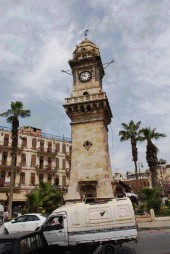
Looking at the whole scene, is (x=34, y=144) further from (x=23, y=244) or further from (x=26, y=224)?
(x=23, y=244)

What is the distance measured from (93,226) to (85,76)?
25204mm

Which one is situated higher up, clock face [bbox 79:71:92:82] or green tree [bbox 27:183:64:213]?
clock face [bbox 79:71:92:82]

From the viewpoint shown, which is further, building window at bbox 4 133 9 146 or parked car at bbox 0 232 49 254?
building window at bbox 4 133 9 146

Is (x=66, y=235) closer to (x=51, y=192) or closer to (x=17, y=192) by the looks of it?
(x=51, y=192)

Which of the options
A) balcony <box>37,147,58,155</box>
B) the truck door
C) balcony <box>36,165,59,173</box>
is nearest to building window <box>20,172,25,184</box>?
balcony <box>36,165,59,173</box>

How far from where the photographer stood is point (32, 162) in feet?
165

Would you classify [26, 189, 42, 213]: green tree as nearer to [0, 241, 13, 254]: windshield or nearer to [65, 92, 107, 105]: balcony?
[65, 92, 107, 105]: balcony

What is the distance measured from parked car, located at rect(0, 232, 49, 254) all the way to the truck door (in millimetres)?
3361

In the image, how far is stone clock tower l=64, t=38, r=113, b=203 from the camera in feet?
88.5

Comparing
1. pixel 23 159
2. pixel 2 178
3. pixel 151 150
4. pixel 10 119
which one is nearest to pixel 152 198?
pixel 151 150

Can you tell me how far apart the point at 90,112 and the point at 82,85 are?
4716 millimetres

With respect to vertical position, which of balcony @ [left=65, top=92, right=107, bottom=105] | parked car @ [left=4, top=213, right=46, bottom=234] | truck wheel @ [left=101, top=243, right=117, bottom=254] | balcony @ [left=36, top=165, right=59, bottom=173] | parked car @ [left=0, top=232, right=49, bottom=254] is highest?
balcony @ [left=65, top=92, right=107, bottom=105]

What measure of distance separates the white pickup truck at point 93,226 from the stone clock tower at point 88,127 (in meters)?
15.4

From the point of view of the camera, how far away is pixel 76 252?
9555mm
